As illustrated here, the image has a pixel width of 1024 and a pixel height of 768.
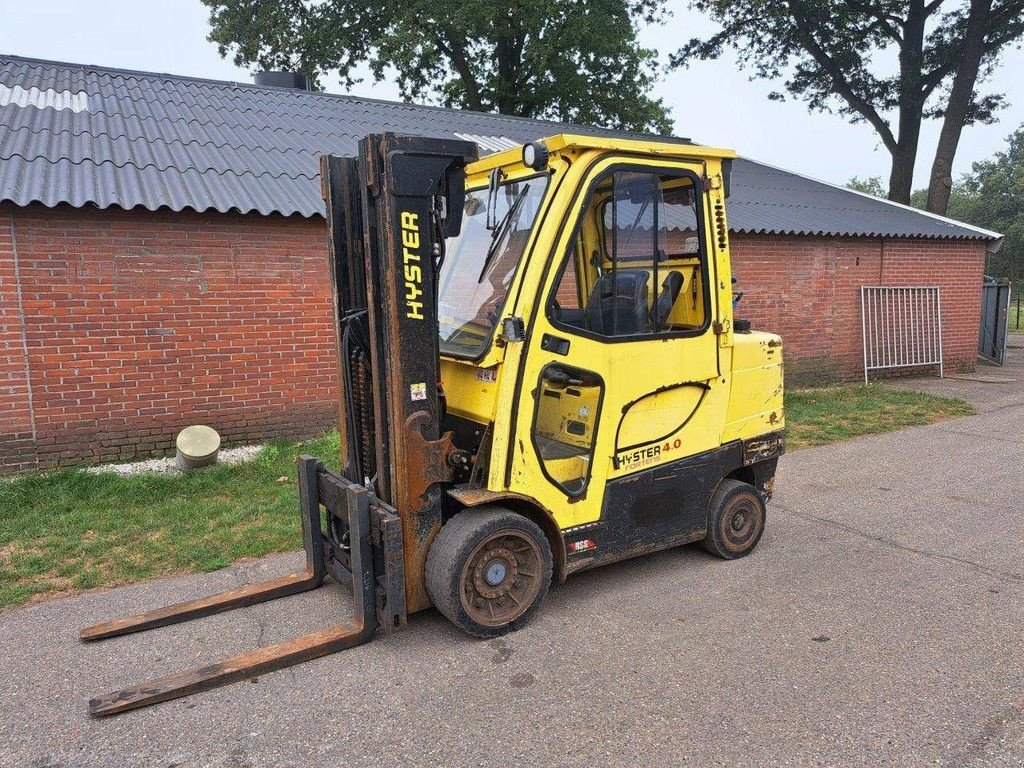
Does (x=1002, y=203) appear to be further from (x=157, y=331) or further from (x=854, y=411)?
(x=157, y=331)

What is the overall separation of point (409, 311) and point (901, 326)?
40.0 feet

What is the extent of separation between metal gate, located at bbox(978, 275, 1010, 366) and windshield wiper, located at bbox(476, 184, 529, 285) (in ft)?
49.2

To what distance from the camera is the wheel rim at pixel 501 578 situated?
3.69 meters

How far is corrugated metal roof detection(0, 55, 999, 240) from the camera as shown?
7258 mm

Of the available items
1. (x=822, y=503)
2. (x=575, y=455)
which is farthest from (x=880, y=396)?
(x=575, y=455)

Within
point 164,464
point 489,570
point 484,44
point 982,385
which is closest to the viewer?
point 489,570

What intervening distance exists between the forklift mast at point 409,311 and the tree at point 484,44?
55.7ft

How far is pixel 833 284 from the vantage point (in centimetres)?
1230

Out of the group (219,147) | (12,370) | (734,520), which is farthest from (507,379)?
(219,147)

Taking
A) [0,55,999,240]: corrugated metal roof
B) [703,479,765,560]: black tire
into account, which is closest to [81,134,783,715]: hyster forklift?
[703,479,765,560]: black tire

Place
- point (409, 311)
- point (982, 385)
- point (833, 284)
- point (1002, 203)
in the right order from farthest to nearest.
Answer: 1. point (1002, 203)
2. point (982, 385)
3. point (833, 284)
4. point (409, 311)

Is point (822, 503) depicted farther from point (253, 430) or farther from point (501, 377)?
point (253, 430)

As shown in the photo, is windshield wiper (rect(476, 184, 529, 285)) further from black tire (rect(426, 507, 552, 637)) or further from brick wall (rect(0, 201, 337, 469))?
brick wall (rect(0, 201, 337, 469))

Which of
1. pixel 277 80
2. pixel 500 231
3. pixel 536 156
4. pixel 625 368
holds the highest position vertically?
pixel 277 80
